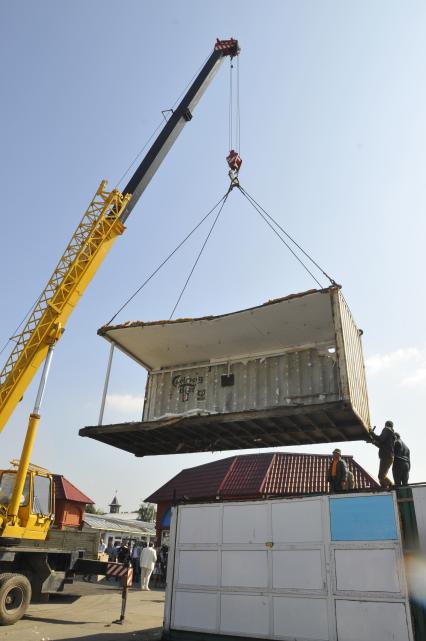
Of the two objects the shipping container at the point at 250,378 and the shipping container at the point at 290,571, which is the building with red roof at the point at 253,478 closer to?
the shipping container at the point at 250,378

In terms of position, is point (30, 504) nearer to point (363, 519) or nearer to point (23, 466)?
point (23, 466)

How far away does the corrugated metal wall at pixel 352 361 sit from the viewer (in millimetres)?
9258

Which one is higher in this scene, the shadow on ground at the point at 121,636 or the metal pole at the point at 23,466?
the metal pole at the point at 23,466

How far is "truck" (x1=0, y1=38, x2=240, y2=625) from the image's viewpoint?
970 centimetres

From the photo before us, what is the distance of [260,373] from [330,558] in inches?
239

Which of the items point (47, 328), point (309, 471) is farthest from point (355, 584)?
point (309, 471)

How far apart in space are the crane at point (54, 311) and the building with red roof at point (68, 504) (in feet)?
57.4

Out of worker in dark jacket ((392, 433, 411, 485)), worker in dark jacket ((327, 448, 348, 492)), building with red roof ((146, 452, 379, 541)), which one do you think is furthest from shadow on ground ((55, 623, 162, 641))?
building with red roof ((146, 452, 379, 541))

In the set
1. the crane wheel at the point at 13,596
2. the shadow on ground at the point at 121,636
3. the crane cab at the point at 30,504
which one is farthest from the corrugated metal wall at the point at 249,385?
the shadow on ground at the point at 121,636

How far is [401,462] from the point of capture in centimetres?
865

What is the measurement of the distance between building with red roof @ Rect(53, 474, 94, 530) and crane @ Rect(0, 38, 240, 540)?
57.4ft

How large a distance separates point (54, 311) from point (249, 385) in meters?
5.30

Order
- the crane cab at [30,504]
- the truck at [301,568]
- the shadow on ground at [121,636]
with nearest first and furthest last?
1. the truck at [301,568]
2. the shadow on ground at [121,636]
3. the crane cab at [30,504]

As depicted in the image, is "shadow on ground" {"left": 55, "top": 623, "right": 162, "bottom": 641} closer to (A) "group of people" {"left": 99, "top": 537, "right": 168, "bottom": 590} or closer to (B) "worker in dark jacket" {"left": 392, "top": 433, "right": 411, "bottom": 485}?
(A) "group of people" {"left": 99, "top": 537, "right": 168, "bottom": 590}
